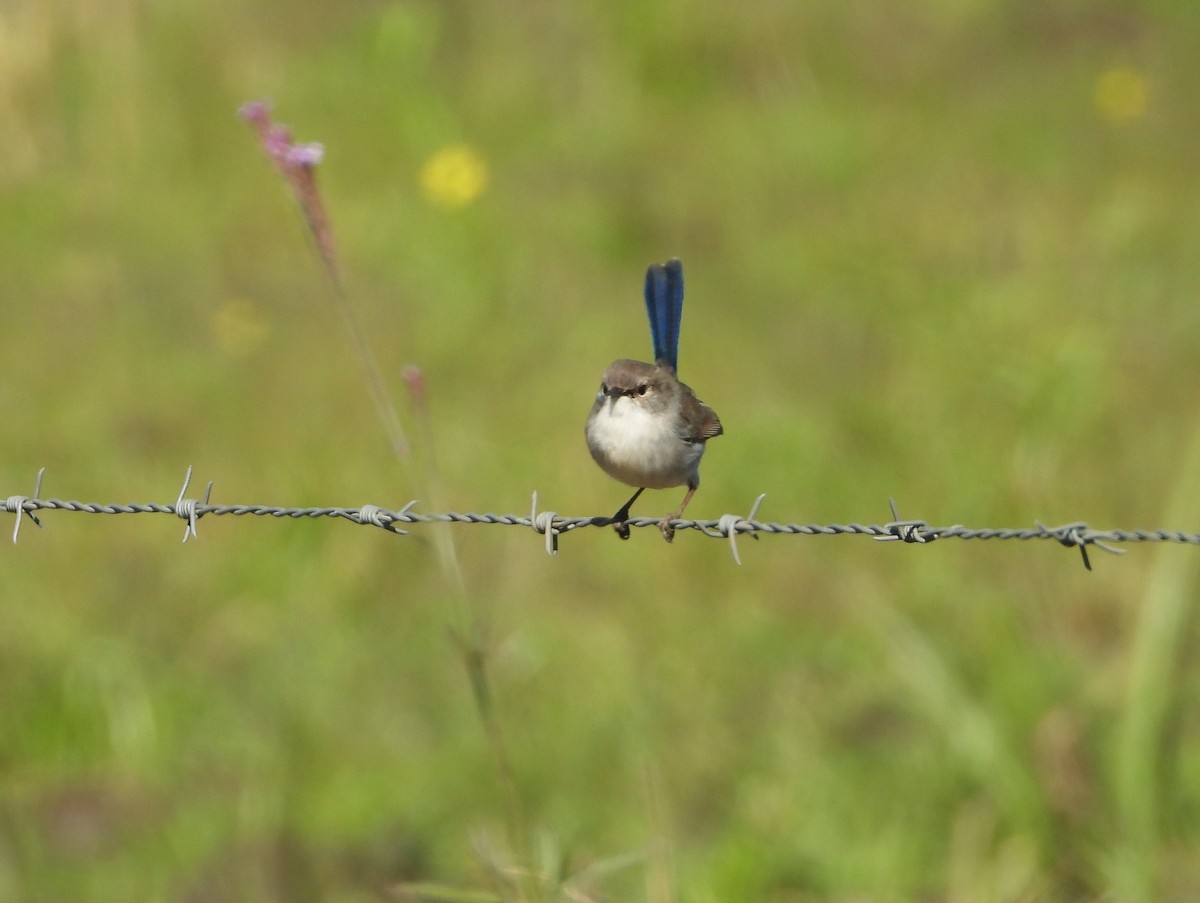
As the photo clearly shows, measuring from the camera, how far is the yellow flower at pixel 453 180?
835cm

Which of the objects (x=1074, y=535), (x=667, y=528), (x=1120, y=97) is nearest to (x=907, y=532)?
(x=1074, y=535)

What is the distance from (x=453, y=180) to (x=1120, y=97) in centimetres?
384

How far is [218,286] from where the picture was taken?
325 inches

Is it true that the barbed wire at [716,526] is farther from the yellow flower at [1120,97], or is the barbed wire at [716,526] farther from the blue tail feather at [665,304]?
the yellow flower at [1120,97]

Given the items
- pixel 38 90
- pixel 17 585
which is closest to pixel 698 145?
pixel 38 90

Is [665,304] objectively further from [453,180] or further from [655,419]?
[453,180]

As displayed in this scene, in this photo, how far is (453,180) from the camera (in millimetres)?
8398

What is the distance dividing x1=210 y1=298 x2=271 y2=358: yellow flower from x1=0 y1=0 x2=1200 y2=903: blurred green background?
0.02 meters

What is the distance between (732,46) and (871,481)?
3.96 m

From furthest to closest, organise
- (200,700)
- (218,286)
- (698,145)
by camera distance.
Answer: (698,145)
(218,286)
(200,700)

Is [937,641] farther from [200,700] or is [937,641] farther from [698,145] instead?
[698,145]

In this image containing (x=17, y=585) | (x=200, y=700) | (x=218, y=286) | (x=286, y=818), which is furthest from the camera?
(x=218, y=286)

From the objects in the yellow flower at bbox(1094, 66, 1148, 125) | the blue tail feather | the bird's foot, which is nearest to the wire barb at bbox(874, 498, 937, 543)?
the bird's foot

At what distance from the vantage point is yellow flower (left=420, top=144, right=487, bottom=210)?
8352 mm
